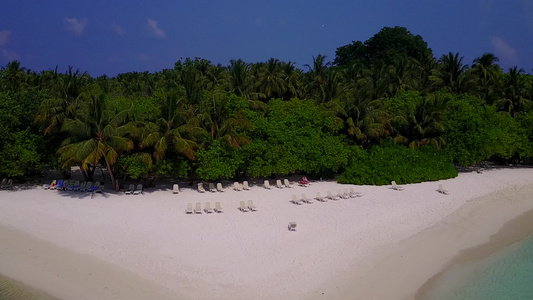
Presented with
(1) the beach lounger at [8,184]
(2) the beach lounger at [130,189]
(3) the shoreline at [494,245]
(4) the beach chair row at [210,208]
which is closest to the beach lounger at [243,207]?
(4) the beach chair row at [210,208]

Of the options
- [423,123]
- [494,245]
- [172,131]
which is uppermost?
[423,123]

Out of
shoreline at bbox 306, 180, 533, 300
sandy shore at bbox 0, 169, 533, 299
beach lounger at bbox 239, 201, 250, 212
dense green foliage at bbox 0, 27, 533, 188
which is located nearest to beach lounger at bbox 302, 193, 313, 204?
sandy shore at bbox 0, 169, 533, 299

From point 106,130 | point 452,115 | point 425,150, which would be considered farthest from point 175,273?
point 452,115

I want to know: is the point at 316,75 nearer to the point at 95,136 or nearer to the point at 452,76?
the point at 452,76

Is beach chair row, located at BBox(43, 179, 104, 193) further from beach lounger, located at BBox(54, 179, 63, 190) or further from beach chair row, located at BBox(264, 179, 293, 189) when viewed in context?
beach chair row, located at BBox(264, 179, 293, 189)

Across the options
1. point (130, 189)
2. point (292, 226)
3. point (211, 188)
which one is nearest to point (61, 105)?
point (130, 189)

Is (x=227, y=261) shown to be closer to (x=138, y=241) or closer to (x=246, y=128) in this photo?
(x=138, y=241)
